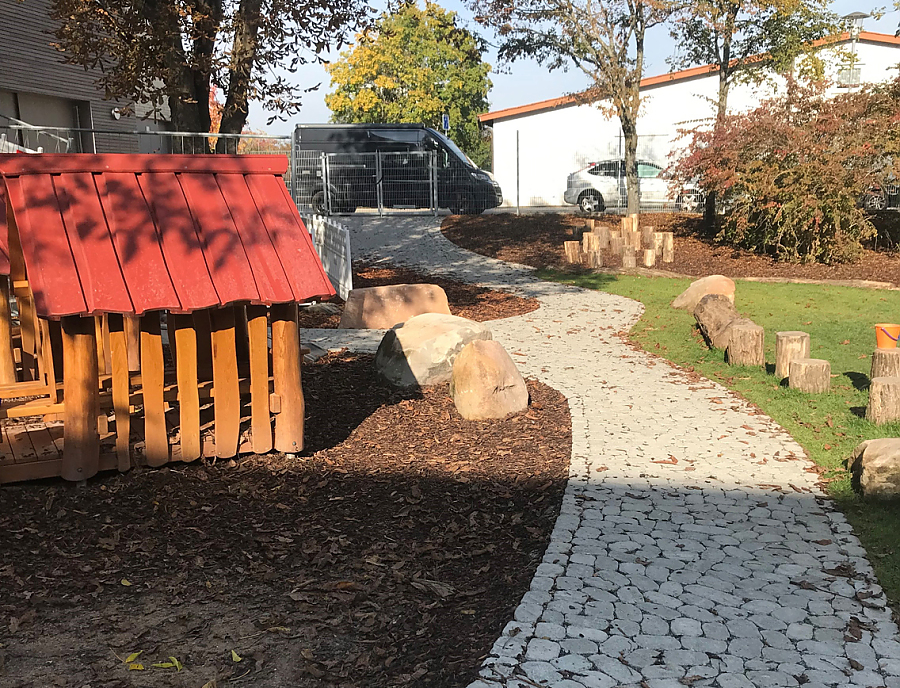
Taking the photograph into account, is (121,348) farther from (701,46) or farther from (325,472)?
(701,46)

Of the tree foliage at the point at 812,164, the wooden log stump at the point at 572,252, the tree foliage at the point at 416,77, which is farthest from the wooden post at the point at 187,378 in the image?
the tree foliage at the point at 416,77

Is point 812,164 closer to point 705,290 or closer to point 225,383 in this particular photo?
point 705,290

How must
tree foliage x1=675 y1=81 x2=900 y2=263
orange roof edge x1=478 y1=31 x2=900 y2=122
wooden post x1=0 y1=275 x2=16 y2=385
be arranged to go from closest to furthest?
1. wooden post x1=0 y1=275 x2=16 y2=385
2. tree foliage x1=675 y1=81 x2=900 y2=263
3. orange roof edge x1=478 y1=31 x2=900 y2=122

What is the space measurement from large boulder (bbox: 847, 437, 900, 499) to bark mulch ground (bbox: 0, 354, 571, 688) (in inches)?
74.0

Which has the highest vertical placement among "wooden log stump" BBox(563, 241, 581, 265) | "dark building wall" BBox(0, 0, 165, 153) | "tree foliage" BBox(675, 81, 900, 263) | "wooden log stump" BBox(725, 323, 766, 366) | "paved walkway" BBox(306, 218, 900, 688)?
"dark building wall" BBox(0, 0, 165, 153)

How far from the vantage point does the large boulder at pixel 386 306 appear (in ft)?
37.5

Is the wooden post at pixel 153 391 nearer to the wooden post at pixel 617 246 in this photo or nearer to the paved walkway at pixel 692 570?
the paved walkway at pixel 692 570

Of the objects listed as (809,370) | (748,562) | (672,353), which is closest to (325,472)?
(748,562)

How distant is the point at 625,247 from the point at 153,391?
13186 millimetres

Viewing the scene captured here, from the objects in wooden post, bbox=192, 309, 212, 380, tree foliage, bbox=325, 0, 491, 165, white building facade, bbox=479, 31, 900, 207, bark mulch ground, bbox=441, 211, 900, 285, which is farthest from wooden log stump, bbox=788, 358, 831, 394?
tree foliage, bbox=325, 0, 491, 165

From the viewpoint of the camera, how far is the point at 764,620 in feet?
13.0

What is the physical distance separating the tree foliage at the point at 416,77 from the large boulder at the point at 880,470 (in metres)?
39.7

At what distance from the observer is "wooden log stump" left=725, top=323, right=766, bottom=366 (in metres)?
8.79

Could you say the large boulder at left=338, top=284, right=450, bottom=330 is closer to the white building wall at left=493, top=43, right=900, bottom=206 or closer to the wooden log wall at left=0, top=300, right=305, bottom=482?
the wooden log wall at left=0, top=300, right=305, bottom=482
